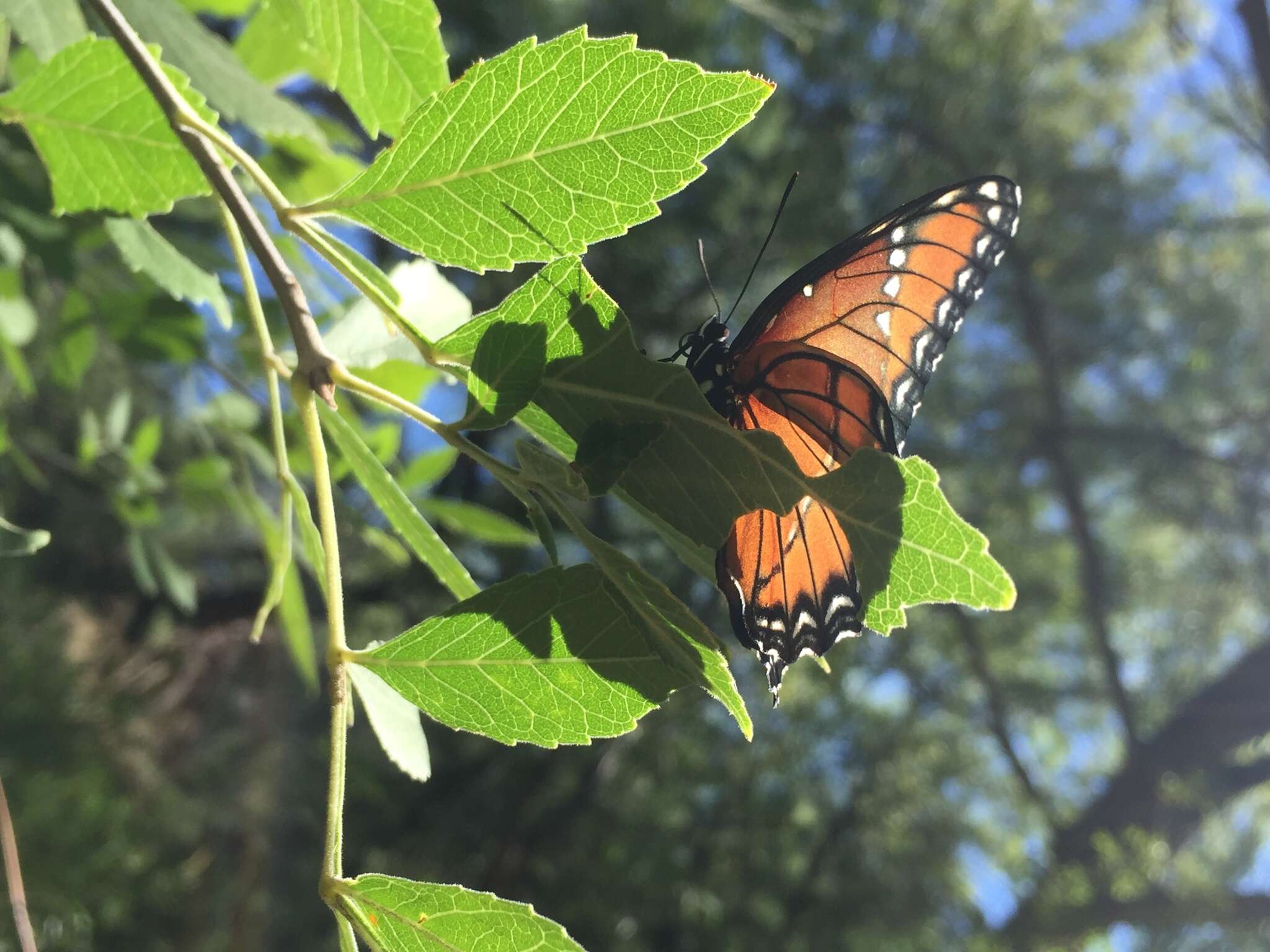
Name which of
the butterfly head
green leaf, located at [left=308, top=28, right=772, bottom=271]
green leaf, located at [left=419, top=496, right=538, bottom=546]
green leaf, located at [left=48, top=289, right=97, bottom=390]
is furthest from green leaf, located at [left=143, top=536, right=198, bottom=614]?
green leaf, located at [left=308, top=28, right=772, bottom=271]

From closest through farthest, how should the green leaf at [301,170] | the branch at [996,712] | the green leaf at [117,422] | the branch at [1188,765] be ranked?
1. the green leaf at [301,170]
2. the green leaf at [117,422]
3. the branch at [1188,765]
4. the branch at [996,712]

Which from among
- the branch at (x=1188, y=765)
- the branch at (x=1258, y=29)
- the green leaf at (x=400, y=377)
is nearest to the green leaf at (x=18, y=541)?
the green leaf at (x=400, y=377)

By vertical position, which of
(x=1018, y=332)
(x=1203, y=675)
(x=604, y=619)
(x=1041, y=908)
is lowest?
(x=604, y=619)

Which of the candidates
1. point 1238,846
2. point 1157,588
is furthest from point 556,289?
point 1157,588

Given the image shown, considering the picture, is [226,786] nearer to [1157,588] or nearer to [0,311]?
[0,311]

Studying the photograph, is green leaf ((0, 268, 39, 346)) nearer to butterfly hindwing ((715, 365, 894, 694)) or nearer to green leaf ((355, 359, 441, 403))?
green leaf ((355, 359, 441, 403))

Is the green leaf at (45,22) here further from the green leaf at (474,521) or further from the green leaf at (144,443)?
the green leaf at (144,443)
